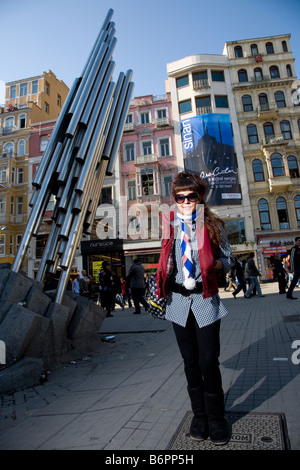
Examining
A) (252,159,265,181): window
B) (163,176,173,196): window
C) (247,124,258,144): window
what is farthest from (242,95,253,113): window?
(163,176,173,196): window

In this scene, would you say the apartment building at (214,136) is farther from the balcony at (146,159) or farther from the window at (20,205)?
the window at (20,205)

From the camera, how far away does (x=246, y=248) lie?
2562cm

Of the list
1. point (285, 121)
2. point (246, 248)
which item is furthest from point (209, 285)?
point (285, 121)

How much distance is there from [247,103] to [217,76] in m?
4.12

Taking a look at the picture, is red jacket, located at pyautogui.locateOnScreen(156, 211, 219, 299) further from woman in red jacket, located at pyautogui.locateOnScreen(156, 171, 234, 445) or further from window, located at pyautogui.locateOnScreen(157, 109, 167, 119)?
window, located at pyautogui.locateOnScreen(157, 109, 167, 119)

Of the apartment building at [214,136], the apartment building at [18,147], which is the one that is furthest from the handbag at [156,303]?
the apartment building at [18,147]

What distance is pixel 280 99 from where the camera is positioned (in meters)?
29.2

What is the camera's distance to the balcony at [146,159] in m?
28.2

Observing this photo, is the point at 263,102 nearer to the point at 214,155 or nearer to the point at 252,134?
the point at 252,134

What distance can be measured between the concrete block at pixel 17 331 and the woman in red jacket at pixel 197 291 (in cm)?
225

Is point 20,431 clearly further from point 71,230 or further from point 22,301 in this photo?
point 71,230

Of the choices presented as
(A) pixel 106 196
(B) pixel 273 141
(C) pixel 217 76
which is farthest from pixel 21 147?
(B) pixel 273 141

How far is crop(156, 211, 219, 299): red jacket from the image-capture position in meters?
2.12
